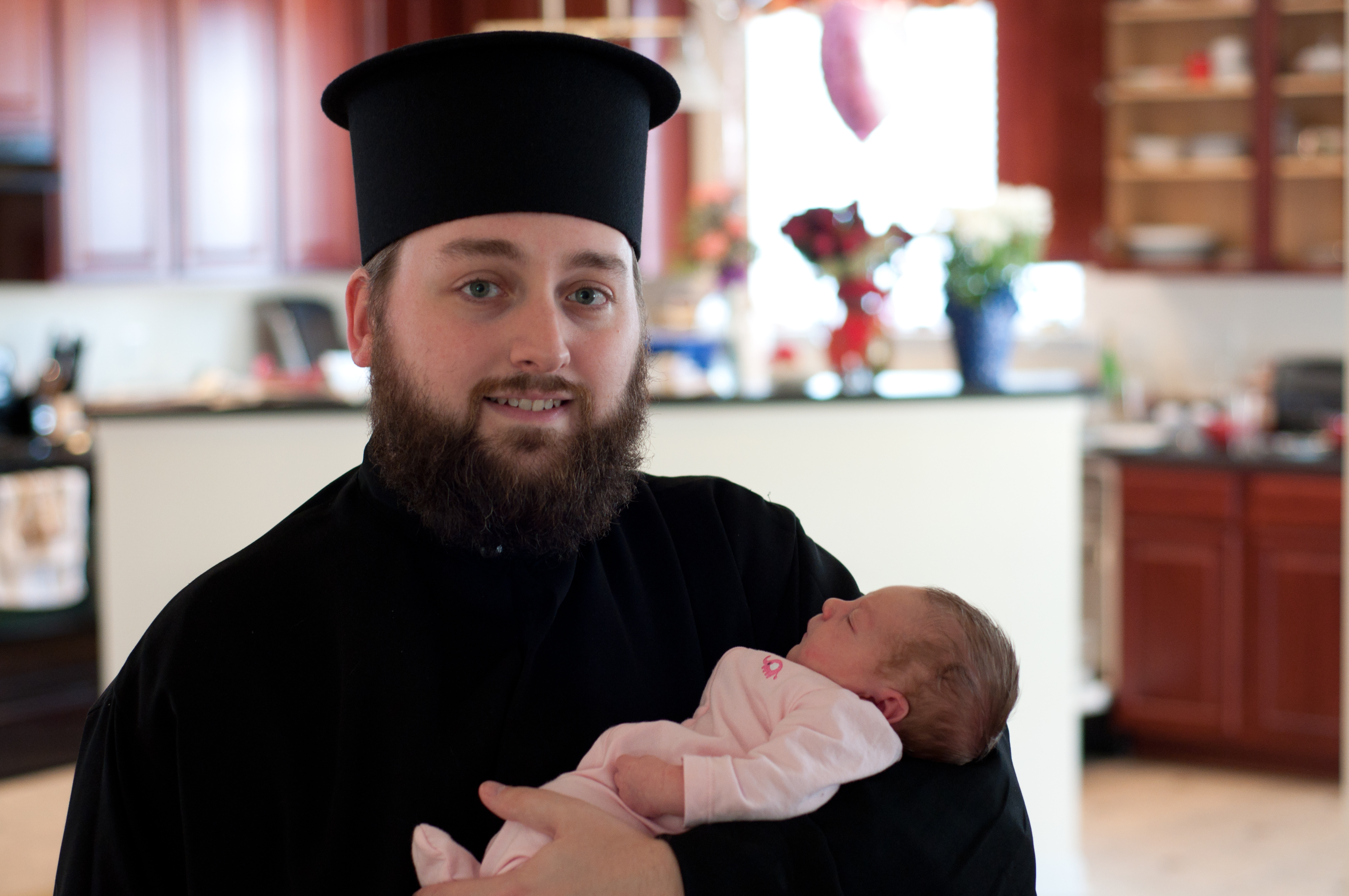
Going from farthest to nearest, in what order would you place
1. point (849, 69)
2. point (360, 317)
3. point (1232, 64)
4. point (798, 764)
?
1. point (1232, 64)
2. point (849, 69)
3. point (360, 317)
4. point (798, 764)

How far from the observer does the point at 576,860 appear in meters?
1.08

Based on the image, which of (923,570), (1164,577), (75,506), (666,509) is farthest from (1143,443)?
(666,509)

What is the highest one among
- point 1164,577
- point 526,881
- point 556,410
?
point 556,410

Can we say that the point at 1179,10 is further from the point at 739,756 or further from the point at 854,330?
the point at 739,756

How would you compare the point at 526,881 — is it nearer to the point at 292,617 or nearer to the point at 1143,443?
the point at 292,617

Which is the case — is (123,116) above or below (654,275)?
above

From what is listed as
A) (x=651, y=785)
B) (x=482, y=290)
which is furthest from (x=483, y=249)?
(x=651, y=785)

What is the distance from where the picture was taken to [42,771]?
13.9 feet

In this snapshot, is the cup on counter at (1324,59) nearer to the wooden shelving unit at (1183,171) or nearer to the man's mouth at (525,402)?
the wooden shelving unit at (1183,171)

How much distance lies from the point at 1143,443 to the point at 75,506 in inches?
132

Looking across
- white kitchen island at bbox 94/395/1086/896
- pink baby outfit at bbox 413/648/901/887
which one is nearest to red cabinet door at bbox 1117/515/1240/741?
white kitchen island at bbox 94/395/1086/896

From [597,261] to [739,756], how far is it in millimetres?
445

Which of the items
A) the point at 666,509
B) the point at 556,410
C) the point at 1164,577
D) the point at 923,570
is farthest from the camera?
the point at 1164,577

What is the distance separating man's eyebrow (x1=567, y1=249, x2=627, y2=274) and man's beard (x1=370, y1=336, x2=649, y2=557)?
98 mm
